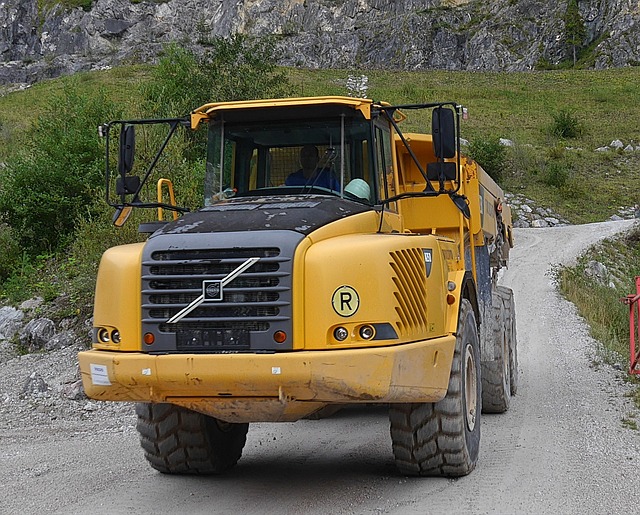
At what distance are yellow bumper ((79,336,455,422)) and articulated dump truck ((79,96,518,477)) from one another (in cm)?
1

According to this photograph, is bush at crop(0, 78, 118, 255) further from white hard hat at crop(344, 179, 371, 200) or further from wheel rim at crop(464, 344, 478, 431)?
wheel rim at crop(464, 344, 478, 431)

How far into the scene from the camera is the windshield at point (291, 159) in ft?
23.9

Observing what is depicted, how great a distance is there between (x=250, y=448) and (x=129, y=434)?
4.67ft

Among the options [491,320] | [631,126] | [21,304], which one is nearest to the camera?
[491,320]

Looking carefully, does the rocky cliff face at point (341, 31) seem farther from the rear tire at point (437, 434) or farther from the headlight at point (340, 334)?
the headlight at point (340, 334)

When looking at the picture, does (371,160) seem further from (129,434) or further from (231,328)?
(129,434)

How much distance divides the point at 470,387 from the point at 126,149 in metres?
3.38

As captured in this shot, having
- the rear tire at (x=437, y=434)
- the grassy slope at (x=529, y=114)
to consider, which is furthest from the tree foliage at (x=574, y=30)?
the rear tire at (x=437, y=434)

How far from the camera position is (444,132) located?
6637 mm

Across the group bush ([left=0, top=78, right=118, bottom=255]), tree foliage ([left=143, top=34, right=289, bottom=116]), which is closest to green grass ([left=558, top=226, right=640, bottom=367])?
tree foliage ([left=143, top=34, right=289, bottom=116])

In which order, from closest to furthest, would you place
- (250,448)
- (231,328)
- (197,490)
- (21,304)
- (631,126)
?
(231,328) → (197,490) → (250,448) → (21,304) → (631,126)

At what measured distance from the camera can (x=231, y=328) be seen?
238 inches

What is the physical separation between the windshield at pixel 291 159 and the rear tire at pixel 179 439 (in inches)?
69.6

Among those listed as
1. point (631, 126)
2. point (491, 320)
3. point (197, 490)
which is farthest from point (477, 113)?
point (197, 490)
